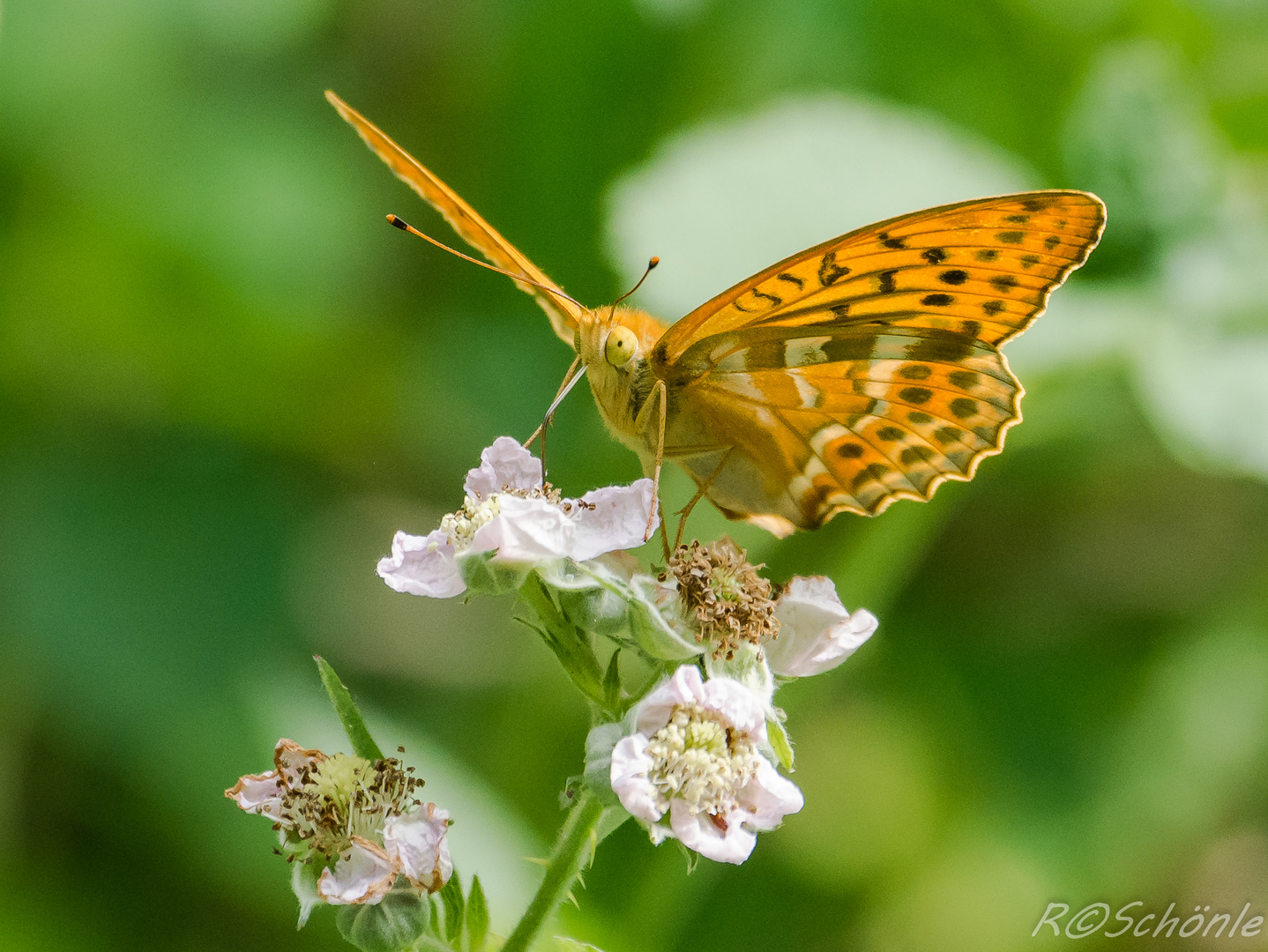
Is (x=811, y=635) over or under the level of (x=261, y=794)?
over

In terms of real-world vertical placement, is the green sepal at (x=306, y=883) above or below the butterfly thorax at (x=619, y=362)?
below

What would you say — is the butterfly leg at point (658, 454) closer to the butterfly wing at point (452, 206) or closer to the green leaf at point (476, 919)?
the butterfly wing at point (452, 206)

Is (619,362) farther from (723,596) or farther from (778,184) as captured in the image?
(778,184)

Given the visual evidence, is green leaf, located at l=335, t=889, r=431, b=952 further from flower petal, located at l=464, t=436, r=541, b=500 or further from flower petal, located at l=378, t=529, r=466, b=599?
flower petal, located at l=464, t=436, r=541, b=500

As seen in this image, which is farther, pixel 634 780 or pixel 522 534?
pixel 522 534

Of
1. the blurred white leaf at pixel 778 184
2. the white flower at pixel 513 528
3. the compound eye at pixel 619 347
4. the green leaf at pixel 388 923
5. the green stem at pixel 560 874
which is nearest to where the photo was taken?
the green leaf at pixel 388 923

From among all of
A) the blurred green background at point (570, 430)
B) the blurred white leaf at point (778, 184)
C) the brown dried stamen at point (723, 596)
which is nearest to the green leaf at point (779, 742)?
the brown dried stamen at point (723, 596)

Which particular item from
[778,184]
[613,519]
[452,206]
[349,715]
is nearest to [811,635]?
[613,519]
